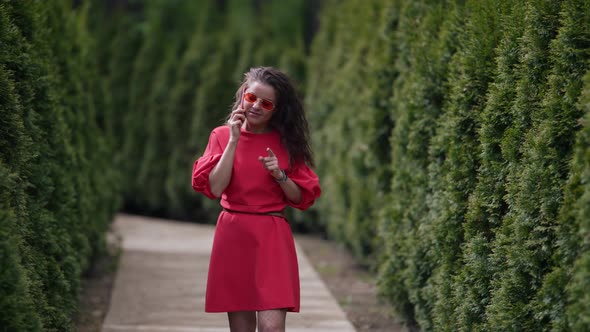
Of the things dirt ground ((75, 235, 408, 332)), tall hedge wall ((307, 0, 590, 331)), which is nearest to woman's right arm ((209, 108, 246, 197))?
tall hedge wall ((307, 0, 590, 331))

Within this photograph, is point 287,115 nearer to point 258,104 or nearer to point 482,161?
point 258,104

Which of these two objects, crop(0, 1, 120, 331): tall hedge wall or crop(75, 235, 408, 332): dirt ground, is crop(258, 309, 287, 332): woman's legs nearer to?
crop(0, 1, 120, 331): tall hedge wall

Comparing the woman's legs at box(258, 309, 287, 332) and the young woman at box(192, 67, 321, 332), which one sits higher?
the young woman at box(192, 67, 321, 332)

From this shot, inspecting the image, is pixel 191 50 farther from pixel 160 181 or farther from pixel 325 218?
pixel 325 218

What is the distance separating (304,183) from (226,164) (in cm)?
44

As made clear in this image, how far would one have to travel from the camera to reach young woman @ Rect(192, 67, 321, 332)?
437 centimetres

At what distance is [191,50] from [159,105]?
1058mm

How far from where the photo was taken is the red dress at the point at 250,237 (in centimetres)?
439

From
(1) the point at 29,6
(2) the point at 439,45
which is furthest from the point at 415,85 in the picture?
(1) the point at 29,6

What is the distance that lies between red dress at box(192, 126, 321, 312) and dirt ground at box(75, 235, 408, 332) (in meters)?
2.38

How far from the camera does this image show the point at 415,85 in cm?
632

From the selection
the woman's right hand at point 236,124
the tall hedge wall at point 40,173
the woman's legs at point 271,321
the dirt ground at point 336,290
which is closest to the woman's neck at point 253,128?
the woman's right hand at point 236,124

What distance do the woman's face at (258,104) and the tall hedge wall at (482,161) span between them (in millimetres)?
1179

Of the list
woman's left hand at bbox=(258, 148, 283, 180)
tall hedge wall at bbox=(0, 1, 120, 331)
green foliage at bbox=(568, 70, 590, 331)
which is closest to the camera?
green foliage at bbox=(568, 70, 590, 331)
